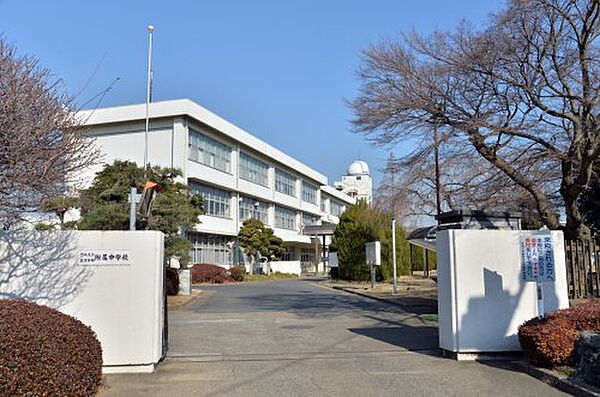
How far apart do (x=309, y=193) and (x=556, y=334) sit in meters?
66.2

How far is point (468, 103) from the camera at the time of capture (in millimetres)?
14266

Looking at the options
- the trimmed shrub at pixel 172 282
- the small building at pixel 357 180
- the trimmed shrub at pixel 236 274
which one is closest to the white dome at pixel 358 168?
the small building at pixel 357 180

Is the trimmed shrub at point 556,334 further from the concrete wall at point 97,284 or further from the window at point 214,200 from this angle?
the window at point 214,200

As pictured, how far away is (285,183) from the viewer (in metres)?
64.3

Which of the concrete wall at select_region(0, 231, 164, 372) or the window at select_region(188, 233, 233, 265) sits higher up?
the window at select_region(188, 233, 233, 265)

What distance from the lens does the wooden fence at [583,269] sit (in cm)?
1412

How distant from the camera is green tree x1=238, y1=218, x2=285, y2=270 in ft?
156

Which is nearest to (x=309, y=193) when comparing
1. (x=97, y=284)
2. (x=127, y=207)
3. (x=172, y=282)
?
(x=172, y=282)

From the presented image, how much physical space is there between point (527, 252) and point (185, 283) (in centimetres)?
1860

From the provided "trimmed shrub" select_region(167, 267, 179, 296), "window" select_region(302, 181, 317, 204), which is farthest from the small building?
"trimmed shrub" select_region(167, 267, 179, 296)

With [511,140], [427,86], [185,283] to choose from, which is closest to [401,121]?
[427,86]

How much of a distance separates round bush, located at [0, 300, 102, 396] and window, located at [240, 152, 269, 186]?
44.3 meters

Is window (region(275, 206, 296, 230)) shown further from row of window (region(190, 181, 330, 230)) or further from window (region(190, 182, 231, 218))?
window (region(190, 182, 231, 218))

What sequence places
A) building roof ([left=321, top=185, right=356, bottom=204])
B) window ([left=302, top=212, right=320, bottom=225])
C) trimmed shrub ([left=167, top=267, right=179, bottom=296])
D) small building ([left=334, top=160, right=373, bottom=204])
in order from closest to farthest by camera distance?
trimmed shrub ([left=167, top=267, right=179, bottom=296]), window ([left=302, top=212, right=320, bottom=225]), building roof ([left=321, top=185, right=356, bottom=204]), small building ([left=334, top=160, right=373, bottom=204])
